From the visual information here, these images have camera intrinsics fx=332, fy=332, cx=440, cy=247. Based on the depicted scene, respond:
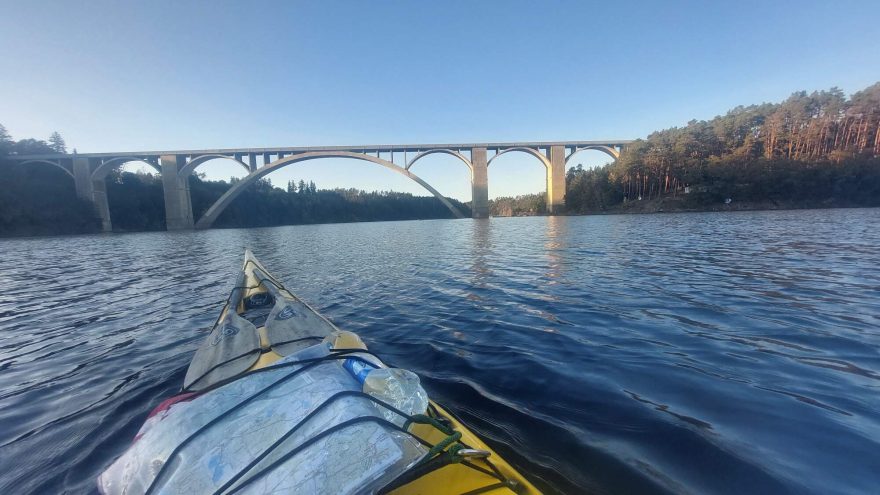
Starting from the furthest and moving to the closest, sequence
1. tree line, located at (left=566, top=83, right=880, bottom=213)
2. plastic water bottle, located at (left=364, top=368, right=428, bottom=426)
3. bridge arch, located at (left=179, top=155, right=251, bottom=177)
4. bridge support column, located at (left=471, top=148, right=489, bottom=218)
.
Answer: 1. bridge support column, located at (left=471, top=148, right=489, bottom=218)
2. bridge arch, located at (left=179, top=155, right=251, bottom=177)
3. tree line, located at (left=566, top=83, right=880, bottom=213)
4. plastic water bottle, located at (left=364, top=368, right=428, bottom=426)

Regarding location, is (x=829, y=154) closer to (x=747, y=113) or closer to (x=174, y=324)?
(x=747, y=113)

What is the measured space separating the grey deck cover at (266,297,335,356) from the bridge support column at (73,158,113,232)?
190 ft

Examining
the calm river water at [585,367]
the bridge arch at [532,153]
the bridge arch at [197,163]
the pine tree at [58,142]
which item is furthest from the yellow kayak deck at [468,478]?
the pine tree at [58,142]

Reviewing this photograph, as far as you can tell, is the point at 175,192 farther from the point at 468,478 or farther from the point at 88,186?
the point at 468,478

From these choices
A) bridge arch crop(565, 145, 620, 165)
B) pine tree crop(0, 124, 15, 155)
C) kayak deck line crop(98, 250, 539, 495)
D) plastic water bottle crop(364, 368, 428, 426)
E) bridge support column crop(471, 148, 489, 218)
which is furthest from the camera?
bridge arch crop(565, 145, 620, 165)

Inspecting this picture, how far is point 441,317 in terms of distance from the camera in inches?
188

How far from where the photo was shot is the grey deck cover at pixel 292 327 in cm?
271

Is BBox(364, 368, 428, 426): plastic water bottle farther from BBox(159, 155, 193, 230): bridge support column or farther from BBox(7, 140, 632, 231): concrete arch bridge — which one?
BBox(159, 155, 193, 230): bridge support column

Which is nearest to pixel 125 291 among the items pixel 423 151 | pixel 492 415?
pixel 492 415

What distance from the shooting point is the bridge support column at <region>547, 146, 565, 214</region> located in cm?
5028

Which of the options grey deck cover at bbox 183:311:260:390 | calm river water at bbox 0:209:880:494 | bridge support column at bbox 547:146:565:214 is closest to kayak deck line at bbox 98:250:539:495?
grey deck cover at bbox 183:311:260:390

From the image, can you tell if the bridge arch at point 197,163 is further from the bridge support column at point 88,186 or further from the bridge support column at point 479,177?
the bridge support column at point 479,177

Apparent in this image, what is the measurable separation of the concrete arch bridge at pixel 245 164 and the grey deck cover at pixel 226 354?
140 ft

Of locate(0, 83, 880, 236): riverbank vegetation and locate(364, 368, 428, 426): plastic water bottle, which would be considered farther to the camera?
locate(0, 83, 880, 236): riverbank vegetation
